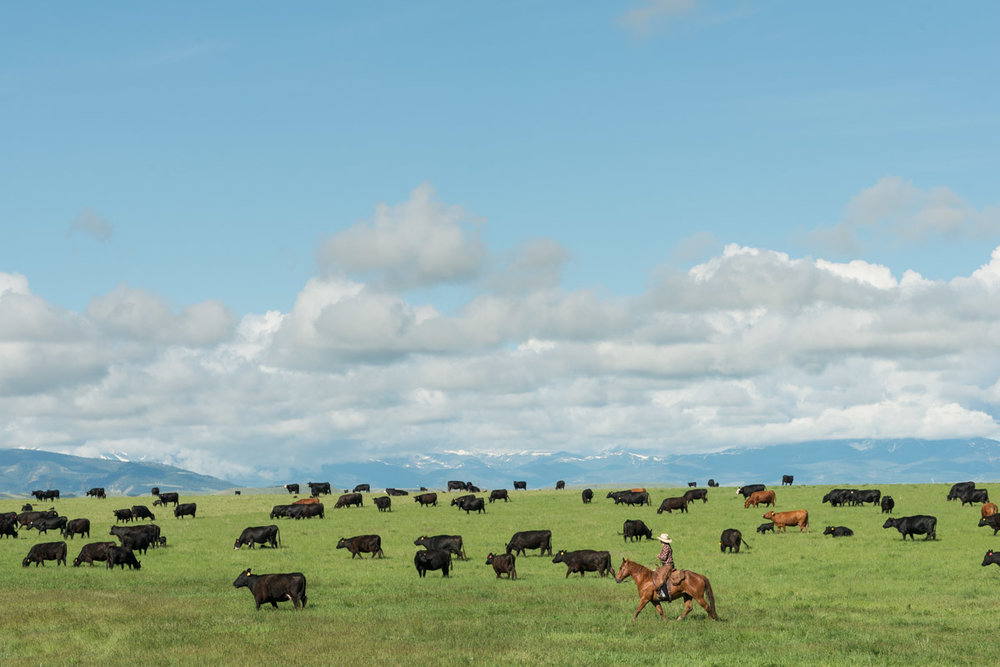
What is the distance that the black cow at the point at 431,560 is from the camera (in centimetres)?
3822

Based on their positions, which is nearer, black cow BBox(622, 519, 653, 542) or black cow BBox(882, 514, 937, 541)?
black cow BBox(882, 514, 937, 541)

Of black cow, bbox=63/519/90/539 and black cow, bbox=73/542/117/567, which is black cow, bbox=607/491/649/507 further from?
black cow, bbox=73/542/117/567

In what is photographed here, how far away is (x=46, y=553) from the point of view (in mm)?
44750

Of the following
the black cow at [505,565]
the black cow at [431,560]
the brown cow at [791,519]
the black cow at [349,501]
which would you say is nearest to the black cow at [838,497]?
the brown cow at [791,519]

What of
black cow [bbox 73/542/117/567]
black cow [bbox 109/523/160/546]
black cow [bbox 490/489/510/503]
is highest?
black cow [bbox 490/489/510/503]

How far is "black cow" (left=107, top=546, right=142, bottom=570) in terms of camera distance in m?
42.6

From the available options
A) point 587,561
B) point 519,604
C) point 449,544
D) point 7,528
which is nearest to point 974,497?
point 587,561

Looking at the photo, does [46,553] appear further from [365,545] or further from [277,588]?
[277,588]

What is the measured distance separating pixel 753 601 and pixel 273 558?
77.2ft

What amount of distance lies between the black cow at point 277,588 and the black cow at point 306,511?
37.0 metres

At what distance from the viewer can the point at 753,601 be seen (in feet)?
102

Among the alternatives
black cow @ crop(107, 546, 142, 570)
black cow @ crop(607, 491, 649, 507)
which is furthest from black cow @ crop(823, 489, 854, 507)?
black cow @ crop(107, 546, 142, 570)

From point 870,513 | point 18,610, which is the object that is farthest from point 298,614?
point 870,513

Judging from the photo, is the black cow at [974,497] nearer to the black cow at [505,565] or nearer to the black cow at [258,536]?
the black cow at [505,565]
